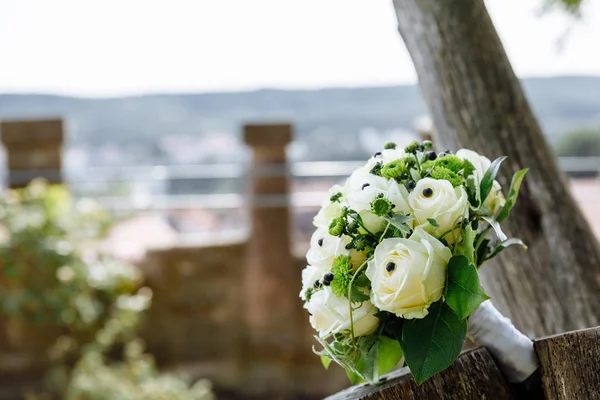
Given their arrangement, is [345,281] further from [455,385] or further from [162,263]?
[162,263]

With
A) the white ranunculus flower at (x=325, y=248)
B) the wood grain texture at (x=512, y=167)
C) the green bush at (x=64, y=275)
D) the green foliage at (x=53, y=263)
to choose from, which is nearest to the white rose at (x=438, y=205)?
the white ranunculus flower at (x=325, y=248)

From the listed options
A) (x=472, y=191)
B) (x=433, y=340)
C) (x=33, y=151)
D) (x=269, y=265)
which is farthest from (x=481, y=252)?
(x=33, y=151)

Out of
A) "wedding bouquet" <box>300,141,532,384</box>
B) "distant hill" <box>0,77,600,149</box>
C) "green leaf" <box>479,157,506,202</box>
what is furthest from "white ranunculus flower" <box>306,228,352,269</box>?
"distant hill" <box>0,77,600,149</box>

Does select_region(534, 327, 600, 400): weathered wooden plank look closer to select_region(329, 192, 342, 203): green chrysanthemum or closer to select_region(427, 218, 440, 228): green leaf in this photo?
select_region(427, 218, 440, 228): green leaf

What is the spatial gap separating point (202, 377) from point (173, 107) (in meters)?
2.80

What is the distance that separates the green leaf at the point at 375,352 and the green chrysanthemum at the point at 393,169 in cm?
22

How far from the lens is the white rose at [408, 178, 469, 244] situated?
3.45 ft

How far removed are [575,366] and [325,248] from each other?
0.38 meters

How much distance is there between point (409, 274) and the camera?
1.00 m

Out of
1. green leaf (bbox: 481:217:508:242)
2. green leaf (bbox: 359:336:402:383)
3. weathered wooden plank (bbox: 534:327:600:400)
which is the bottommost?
weathered wooden plank (bbox: 534:327:600:400)

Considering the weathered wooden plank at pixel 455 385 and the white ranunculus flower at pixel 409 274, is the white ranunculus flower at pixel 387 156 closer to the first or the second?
the white ranunculus flower at pixel 409 274

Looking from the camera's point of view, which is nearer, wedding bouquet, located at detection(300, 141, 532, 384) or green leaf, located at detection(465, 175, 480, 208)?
wedding bouquet, located at detection(300, 141, 532, 384)

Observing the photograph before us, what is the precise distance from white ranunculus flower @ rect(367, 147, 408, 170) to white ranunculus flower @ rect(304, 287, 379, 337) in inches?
8.0

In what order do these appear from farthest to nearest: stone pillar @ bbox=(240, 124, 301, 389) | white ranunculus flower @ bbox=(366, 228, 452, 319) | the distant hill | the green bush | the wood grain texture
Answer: the distant hill < stone pillar @ bbox=(240, 124, 301, 389) < the green bush < the wood grain texture < white ranunculus flower @ bbox=(366, 228, 452, 319)
